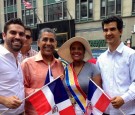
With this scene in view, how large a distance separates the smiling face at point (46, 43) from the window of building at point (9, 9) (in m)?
28.3

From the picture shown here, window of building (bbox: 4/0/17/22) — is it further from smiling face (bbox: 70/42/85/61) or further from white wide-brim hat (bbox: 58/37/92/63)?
smiling face (bbox: 70/42/85/61)

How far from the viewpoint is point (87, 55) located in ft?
12.9

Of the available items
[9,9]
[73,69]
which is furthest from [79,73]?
[9,9]

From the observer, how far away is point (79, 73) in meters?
3.82

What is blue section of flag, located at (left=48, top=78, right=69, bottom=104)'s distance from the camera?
364 cm

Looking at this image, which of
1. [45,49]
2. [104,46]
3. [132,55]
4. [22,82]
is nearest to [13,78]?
[22,82]

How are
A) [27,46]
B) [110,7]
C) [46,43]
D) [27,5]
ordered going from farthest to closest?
[27,5] < [110,7] < [27,46] < [46,43]

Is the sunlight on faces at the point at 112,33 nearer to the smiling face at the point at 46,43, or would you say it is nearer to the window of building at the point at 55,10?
the smiling face at the point at 46,43

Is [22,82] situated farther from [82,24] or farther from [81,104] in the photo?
[82,24]

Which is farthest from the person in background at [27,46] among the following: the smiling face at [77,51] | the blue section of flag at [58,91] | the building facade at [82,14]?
the building facade at [82,14]

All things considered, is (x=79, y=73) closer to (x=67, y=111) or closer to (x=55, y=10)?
(x=67, y=111)

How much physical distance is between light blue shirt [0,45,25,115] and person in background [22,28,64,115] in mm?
263

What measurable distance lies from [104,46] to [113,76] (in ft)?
64.0

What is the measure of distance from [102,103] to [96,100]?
0.32 ft
